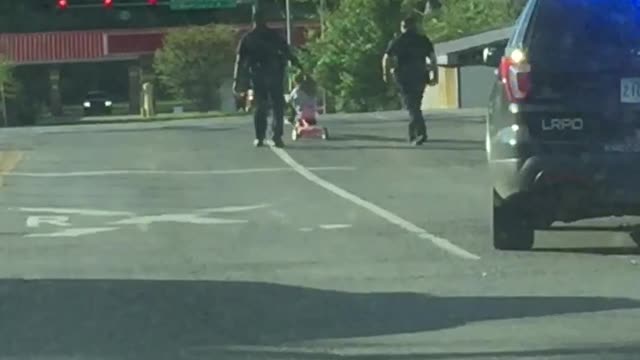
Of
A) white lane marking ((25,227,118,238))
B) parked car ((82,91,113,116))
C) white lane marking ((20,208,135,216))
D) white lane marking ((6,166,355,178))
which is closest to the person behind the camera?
white lane marking ((25,227,118,238))

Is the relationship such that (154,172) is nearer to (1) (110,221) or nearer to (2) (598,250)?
(1) (110,221)

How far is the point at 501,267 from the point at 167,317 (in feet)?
8.96

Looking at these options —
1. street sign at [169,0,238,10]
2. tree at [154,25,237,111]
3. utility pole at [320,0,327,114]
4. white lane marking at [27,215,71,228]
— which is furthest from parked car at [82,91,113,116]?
white lane marking at [27,215,71,228]

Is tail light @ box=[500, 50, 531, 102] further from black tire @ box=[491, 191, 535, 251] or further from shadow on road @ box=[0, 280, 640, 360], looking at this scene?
shadow on road @ box=[0, 280, 640, 360]

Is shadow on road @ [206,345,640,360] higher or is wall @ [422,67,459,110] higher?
shadow on road @ [206,345,640,360]

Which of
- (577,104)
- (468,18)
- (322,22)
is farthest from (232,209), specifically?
(322,22)

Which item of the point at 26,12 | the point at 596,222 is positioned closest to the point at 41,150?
the point at 596,222

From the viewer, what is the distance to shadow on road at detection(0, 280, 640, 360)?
901 cm

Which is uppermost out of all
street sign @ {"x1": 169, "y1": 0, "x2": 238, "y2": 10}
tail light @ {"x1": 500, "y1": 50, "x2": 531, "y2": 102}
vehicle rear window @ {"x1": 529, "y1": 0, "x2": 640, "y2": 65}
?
street sign @ {"x1": 169, "y1": 0, "x2": 238, "y2": 10}

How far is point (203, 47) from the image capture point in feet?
213

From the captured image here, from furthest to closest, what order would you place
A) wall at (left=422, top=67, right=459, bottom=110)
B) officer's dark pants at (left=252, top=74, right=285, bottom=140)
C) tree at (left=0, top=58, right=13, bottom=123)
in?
wall at (left=422, top=67, right=459, bottom=110) < tree at (left=0, top=58, right=13, bottom=123) < officer's dark pants at (left=252, top=74, right=285, bottom=140)

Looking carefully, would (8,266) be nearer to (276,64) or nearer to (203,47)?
(276,64)

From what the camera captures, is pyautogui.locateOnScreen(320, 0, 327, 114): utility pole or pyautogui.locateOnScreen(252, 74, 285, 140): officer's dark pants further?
pyautogui.locateOnScreen(320, 0, 327, 114): utility pole

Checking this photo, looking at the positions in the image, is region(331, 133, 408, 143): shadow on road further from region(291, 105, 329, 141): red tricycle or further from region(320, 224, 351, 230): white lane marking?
region(320, 224, 351, 230): white lane marking
